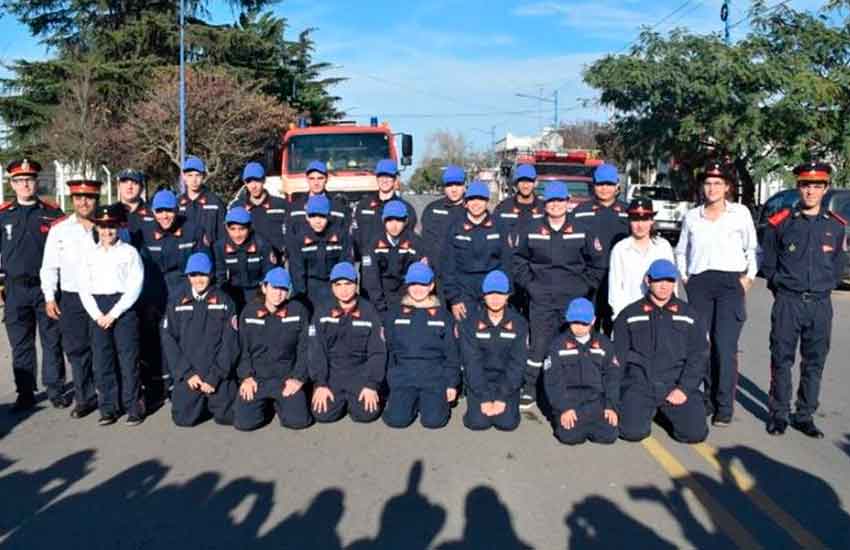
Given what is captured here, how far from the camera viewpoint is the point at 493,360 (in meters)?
6.54

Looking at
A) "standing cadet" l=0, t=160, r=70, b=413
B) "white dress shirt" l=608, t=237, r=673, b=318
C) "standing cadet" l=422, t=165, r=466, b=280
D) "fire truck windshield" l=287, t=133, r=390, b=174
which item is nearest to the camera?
"white dress shirt" l=608, t=237, r=673, b=318

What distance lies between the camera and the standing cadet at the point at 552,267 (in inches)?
272

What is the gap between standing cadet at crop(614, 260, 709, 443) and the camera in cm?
612

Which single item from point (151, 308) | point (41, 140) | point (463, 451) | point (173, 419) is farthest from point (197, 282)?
point (41, 140)

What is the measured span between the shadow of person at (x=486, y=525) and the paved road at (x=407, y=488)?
1cm

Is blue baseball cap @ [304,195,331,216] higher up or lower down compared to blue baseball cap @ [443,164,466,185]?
lower down

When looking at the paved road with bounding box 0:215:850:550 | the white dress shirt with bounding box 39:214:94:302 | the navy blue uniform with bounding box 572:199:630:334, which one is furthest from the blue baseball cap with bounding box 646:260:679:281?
the white dress shirt with bounding box 39:214:94:302

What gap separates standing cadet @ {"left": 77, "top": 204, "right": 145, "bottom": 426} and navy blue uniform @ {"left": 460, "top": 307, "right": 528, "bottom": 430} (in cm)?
257

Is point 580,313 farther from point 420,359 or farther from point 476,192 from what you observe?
point 476,192

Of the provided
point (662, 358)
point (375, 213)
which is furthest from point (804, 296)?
point (375, 213)

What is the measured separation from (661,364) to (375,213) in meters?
3.13

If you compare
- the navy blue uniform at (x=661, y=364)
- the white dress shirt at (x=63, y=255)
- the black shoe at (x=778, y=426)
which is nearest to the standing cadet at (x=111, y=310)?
the white dress shirt at (x=63, y=255)

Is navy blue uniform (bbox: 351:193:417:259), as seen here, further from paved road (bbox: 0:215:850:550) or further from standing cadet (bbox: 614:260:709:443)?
standing cadet (bbox: 614:260:709:443)

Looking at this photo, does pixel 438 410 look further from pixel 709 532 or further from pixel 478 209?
pixel 709 532
